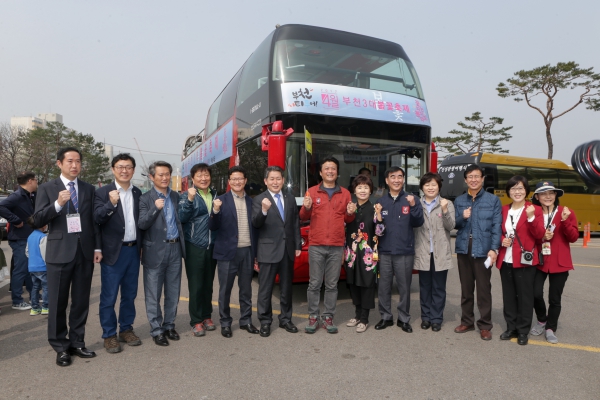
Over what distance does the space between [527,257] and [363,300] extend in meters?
1.62

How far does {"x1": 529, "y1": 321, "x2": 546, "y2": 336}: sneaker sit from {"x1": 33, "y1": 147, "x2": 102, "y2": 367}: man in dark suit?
4189 mm

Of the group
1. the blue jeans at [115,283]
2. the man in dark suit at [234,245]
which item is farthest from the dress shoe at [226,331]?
the blue jeans at [115,283]

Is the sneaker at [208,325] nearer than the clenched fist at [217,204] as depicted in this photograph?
No

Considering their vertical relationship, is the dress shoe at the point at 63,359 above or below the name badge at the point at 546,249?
below

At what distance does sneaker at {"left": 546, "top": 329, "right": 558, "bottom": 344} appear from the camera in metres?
3.97

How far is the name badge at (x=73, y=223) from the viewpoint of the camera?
339 centimetres

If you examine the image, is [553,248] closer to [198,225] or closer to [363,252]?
[363,252]

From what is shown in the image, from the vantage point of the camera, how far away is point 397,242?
423 cm

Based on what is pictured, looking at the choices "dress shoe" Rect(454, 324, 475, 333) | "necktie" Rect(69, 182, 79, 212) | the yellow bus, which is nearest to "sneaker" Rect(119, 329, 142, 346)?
"necktie" Rect(69, 182, 79, 212)

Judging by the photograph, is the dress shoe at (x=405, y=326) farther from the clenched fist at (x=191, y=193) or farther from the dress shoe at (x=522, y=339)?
the clenched fist at (x=191, y=193)

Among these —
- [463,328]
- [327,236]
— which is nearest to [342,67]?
[327,236]

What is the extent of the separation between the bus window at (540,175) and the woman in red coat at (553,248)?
45.5ft

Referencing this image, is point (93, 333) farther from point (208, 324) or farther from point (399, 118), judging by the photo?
point (399, 118)

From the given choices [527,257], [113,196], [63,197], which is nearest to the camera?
[63,197]
